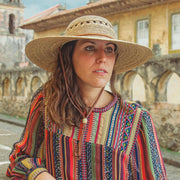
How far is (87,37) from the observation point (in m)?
1.85

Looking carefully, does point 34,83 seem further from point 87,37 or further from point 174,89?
point 87,37

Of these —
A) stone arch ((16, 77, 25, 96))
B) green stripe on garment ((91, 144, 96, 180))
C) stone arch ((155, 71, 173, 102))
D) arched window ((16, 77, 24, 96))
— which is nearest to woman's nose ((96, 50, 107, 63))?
green stripe on garment ((91, 144, 96, 180))

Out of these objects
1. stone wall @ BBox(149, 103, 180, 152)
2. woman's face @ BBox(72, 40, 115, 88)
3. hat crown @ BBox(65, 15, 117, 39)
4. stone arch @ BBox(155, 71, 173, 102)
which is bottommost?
stone wall @ BBox(149, 103, 180, 152)

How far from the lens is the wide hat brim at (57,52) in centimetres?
205

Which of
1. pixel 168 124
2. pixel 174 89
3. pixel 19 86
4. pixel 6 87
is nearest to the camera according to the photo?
pixel 168 124

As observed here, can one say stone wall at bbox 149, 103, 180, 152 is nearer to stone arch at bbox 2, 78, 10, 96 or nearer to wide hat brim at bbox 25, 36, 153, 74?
wide hat brim at bbox 25, 36, 153, 74

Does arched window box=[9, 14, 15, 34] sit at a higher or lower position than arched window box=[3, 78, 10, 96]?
higher

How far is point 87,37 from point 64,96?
373mm

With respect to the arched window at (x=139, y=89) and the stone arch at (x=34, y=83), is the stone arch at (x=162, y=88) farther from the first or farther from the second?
the arched window at (x=139, y=89)

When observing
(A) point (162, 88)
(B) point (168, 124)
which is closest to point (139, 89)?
(A) point (162, 88)

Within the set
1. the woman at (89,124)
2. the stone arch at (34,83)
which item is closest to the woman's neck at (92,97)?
the woman at (89,124)

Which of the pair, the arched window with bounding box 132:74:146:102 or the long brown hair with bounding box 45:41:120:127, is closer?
the long brown hair with bounding box 45:41:120:127

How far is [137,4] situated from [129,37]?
6.35 ft

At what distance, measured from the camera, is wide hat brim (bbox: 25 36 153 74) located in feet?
6.73
